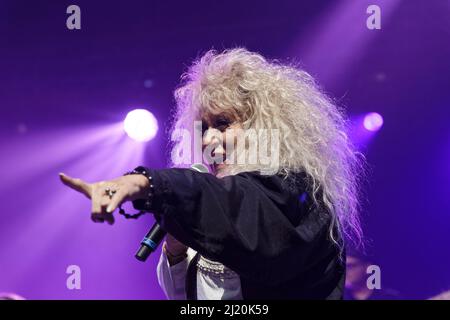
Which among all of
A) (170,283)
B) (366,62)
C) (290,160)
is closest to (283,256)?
(290,160)

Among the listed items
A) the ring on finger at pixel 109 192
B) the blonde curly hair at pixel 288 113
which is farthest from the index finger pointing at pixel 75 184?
the blonde curly hair at pixel 288 113

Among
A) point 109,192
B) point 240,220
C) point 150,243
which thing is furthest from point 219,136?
point 109,192

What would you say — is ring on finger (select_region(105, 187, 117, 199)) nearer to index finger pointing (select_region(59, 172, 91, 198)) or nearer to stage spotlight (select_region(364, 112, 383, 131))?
index finger pointing (select_region(59, 172, 91, 198))

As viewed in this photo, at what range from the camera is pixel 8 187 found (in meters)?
3.90

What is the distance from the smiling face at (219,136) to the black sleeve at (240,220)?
35 cm

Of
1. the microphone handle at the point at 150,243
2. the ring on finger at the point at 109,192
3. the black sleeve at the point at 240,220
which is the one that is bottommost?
the microphone handle at the point at 150,243

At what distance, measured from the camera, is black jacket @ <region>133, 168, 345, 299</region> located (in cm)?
122

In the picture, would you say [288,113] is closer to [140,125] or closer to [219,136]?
[219,136]

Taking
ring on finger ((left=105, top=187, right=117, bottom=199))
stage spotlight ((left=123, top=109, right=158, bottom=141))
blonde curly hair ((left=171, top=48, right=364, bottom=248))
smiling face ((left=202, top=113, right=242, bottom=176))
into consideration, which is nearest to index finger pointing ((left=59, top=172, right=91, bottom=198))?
ring on finger ((left=105, top=187, right=117, bottom=199))

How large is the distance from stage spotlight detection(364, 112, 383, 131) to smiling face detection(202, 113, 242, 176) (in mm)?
1958

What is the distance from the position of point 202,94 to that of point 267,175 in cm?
57

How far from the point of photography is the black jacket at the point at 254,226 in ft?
4.01

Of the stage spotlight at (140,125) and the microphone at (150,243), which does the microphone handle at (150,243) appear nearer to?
the microphone at (150,243)

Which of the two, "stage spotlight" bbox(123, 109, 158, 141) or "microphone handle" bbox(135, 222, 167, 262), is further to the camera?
"stage spotlight" bbox(123, 109, 158, 141)
